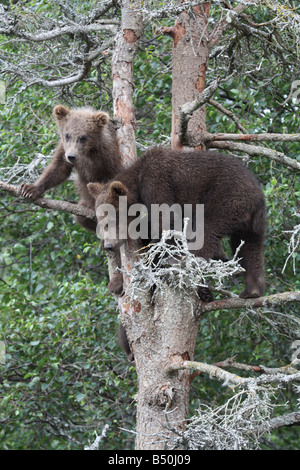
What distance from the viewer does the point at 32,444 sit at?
926 cm

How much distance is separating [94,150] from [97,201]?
0.69 m

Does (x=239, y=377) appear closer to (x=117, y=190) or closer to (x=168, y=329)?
(x=168, y=329)

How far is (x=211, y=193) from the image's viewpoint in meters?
5.84

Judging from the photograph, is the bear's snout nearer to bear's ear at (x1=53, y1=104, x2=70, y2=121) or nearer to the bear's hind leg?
bear's ear at (x1=53, y1=104, x2=70, y2=121)

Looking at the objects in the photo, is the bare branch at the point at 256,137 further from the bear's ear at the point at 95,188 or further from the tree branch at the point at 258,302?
the tree branch at the point at 258,302

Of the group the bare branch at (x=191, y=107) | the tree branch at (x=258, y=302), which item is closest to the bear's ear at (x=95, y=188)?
the bare branch at (x=191, y=107)

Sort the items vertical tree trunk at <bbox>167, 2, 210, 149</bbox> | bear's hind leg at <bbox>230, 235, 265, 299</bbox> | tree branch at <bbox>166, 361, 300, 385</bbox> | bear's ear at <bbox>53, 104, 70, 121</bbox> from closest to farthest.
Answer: tree branch at <bbox>166, 361, 300, 385</bbox> → bear's hind leg at <bbox>230, 235, 265, 299</bbox> → vertical tree trunk at <bbox>167, 2, 210, 149</bbox> → bear's ear at <bbox>53, 104, 70, 121</bbox>

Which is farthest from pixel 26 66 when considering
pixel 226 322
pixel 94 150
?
pixel 226 322

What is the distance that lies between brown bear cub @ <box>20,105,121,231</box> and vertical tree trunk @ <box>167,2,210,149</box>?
737 mm

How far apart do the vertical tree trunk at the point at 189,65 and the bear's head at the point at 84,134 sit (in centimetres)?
88

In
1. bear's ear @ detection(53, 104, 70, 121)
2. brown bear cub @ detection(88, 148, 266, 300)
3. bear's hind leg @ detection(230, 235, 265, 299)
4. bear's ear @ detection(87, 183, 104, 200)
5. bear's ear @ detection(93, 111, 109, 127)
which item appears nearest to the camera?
brown bear cub @ detection(88, 148, 266, 300)

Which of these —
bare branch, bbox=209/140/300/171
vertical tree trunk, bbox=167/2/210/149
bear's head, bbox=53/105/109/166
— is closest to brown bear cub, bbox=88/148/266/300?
bare branch, bbox=209/140/300/171

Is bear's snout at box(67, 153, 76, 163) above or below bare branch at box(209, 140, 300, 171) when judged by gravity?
below

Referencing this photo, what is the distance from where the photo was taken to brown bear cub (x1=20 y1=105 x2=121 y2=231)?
651cm
